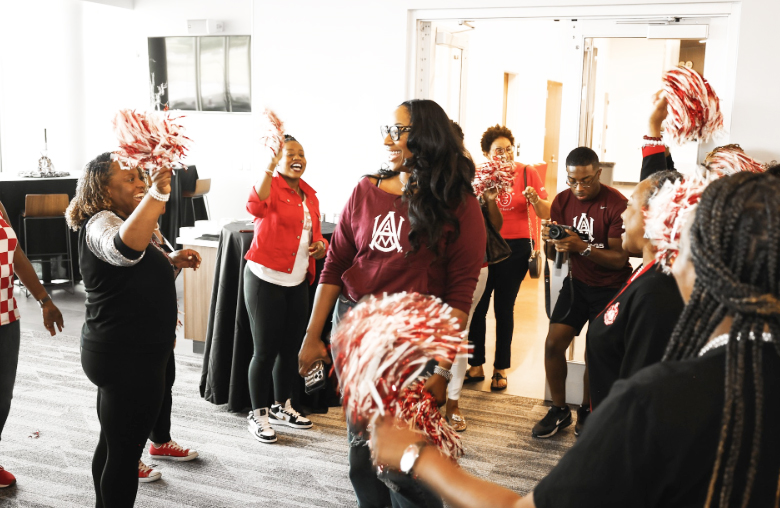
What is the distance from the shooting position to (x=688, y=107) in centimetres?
329

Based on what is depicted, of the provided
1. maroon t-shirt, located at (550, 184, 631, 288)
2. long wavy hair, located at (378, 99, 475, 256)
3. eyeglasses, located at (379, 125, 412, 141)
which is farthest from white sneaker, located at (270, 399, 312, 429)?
eyeglasses, located at (379, 125, 412, 141)

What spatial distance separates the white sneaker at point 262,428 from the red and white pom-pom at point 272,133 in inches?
56.6

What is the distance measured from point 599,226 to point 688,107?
0.83 m

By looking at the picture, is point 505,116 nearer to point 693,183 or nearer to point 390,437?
point 693,183

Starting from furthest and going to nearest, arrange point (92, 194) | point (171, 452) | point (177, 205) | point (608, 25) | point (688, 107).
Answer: point (177, 205), point (608, 25), point (171, 452), point (688, 107), point (92, 194)

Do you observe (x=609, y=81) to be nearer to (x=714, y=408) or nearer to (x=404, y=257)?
(x=404, y=257)

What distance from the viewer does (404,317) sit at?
141 centimetres

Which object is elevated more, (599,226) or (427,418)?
(599,226)

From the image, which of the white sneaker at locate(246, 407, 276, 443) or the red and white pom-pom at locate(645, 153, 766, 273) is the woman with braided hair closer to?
the red and white pom-pom at locate(645, 153, 766, 273)

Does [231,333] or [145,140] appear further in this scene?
[231,333]

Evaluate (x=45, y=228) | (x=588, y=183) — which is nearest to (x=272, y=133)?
(x=588, y=183)

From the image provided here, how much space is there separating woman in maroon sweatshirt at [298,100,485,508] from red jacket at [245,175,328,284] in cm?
137

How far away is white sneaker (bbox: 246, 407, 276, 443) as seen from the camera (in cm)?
371

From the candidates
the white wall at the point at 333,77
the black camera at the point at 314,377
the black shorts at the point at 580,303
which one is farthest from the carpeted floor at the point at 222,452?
the white wall at the point at 333,77
